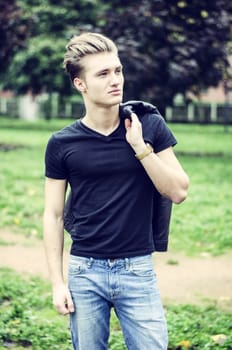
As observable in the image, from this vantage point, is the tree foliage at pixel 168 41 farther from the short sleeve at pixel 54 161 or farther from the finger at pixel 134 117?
the finger at pixel 134 117

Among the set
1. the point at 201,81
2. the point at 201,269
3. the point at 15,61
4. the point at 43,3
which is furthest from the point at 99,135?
the point at 15,61

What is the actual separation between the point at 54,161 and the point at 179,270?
164 inches

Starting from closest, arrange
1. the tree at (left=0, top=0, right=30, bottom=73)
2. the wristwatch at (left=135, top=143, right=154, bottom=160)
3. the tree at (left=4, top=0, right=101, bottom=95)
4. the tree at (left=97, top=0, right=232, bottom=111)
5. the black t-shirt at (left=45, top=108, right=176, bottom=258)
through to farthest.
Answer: the wristwatch at (left=135, top=143, right=154, bottom=160), the black t-shirt at (left=45, top=108, right=176, bottom=258), the tree at (left=97, top=0, right=232, bottom=111), the tree at (left=0, top=0, right=30, bottom=73), the tree at (left=4, top=0, right=101, bottom=95)

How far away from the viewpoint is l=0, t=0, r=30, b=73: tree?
58.3ft

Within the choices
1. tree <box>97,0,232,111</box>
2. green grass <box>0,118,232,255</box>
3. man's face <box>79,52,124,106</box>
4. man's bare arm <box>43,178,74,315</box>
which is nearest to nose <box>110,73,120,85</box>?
man's face <box>79,52,124,106</box>

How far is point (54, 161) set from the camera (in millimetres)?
3166

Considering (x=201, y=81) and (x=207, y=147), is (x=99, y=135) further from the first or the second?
(x=207, y=147)

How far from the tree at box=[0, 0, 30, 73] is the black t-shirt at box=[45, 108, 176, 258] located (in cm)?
1517

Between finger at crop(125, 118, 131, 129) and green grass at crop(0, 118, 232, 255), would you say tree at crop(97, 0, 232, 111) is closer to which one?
green grass at crop(0, 118, 232, 255)

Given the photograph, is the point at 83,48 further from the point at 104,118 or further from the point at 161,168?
the point at 161,168

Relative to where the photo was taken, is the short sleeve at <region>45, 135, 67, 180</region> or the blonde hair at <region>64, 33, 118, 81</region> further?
the short sleeve at <region>45, 135, 67, 180</region>

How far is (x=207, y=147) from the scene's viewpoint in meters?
22.2

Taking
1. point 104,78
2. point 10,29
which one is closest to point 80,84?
point 104,78

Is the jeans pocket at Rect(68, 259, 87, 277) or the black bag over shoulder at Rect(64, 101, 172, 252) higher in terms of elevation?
the black bag over shoulder at Rect(64, 101, 172, 252)
